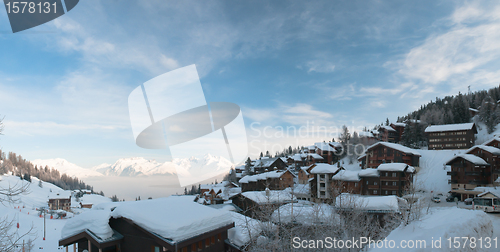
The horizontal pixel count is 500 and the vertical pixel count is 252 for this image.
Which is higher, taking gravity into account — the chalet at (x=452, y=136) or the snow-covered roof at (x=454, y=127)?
the snow-covered roof at (x=454, y=127)

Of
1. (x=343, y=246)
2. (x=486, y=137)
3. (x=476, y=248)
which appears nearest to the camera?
(x=476, y=248)

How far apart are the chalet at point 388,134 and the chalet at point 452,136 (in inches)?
499

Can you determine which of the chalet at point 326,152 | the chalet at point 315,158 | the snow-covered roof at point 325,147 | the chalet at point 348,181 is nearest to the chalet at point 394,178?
the chalet at point 348,181

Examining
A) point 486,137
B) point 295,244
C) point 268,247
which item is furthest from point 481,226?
point 486,137

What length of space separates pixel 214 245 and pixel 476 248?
436 inches

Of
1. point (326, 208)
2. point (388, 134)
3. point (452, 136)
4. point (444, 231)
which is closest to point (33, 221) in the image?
point (326, 208)

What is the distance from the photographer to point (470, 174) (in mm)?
36594

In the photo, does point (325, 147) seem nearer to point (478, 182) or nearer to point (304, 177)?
point (304, 177)

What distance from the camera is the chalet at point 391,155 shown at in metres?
45.6

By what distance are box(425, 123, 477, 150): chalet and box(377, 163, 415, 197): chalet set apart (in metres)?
30.2

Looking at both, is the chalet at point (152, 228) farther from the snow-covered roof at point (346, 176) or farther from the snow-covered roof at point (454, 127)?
the snow-covered roof at point (454, 127)

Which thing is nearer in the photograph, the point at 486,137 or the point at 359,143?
the point at 486,137

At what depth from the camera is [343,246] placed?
38.4ft

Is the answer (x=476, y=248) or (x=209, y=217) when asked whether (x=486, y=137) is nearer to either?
(x=476, y=248)
